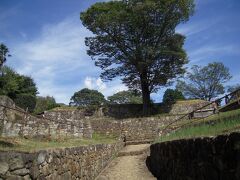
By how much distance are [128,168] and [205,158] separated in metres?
7.99

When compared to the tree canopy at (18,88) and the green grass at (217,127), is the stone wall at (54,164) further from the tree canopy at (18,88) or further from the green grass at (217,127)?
the tree canopy at (18,88)

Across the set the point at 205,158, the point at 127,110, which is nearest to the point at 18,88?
the point at 127,110

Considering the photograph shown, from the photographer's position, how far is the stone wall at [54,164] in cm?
543

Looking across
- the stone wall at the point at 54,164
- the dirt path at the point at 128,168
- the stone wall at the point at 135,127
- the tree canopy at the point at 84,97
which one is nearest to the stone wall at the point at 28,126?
the stone wall at the point at 54,164

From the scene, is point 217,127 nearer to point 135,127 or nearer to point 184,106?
point 135,127

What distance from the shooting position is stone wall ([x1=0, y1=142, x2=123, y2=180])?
543cm

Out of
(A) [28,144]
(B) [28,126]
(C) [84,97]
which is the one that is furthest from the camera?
(C) [84,97]

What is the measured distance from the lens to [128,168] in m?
13.7

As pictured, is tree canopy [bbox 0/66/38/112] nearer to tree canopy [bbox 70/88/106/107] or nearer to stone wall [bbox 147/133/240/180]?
tree canopy [bbox 70/88/106/107]

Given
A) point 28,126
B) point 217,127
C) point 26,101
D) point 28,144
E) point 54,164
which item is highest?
point 26,101

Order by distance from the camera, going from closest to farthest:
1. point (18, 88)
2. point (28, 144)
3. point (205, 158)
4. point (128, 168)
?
point (205, 158), point (28, 144), point (128, 168), point (18, 88)

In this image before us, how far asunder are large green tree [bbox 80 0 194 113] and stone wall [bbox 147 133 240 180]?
83.2 ft

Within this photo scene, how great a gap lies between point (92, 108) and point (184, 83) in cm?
3624

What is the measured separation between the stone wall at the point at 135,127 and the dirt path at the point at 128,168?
25.0 ft
